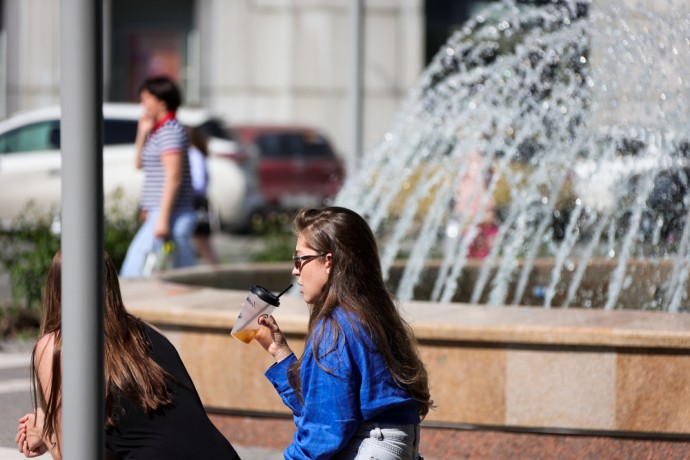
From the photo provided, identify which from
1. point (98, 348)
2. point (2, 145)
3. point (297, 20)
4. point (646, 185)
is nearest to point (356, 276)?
point (98, 348)

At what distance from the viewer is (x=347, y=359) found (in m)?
3.59

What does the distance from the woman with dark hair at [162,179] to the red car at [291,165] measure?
11712mm

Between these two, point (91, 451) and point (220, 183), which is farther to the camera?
point (220, 183)

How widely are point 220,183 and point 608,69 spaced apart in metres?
11.6

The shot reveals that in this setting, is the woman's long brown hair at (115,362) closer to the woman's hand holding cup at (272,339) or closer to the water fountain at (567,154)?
the woman's hand holding cup at (272,339)

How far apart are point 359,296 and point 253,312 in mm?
300

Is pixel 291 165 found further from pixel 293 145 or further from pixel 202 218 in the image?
pixel 202 218

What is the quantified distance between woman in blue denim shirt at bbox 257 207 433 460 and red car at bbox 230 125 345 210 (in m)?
16.6

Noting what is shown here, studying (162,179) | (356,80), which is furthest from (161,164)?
(356,80)

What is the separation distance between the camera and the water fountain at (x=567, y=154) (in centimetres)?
797

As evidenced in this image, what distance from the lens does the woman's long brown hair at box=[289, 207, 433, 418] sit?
3676 millimetres

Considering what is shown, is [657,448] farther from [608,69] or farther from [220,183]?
[220,183]

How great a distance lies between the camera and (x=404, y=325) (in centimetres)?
385

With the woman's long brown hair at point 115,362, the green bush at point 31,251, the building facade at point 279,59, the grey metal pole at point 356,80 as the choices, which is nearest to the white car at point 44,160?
the grey metal pole at point 356,80
